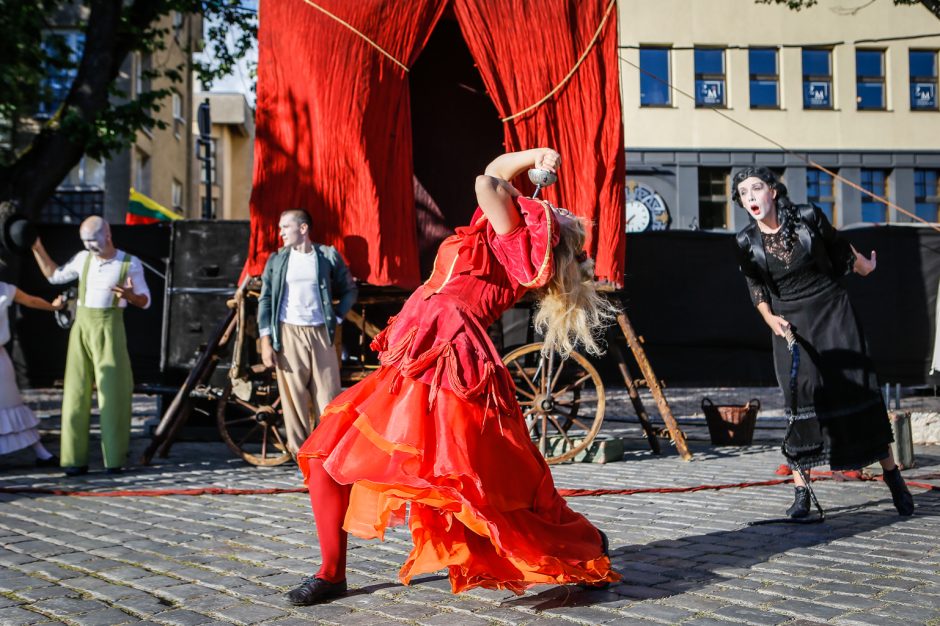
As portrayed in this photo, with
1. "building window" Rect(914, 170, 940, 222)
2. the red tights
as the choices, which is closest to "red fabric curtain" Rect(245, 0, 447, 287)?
the red tights

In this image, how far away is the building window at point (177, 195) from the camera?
3013cm

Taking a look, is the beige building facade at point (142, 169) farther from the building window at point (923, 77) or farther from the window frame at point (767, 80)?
the building window at point (923, 77)

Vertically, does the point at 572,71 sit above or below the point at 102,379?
above

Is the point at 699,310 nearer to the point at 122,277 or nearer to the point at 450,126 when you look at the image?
the point at 450,126

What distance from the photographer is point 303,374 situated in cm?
745

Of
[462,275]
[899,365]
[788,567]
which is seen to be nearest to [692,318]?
[899,365]

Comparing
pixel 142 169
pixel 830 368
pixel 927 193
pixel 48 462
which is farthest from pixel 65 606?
pixel 927 193

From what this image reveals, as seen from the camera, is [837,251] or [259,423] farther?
[259,423]

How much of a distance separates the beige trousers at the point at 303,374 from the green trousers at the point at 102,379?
1.27 metres

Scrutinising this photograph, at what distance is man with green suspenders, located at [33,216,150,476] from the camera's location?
297 inches

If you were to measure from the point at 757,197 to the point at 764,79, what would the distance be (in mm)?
26853

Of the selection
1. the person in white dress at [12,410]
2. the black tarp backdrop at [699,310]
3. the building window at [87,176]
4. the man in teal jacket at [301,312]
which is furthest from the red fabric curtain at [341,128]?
the building window at [87,176]

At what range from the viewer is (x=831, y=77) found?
30594mm

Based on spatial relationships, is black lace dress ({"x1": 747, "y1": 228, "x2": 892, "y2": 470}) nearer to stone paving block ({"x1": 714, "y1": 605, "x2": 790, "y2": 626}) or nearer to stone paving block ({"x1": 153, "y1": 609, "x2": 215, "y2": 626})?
stone paving block ({"x1": 714, "y1": 605, "x2": 790, "y2": 626})
